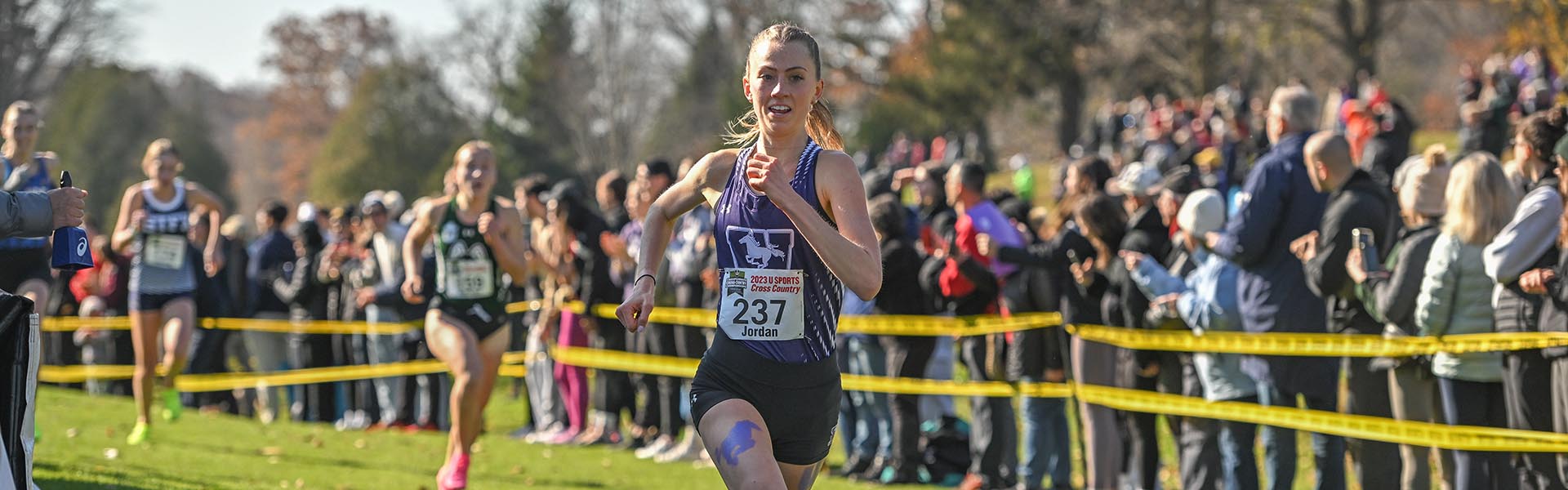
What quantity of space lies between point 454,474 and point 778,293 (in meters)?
4.20

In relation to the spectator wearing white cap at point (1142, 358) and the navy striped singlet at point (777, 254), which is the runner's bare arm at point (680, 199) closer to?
the navy striped singlet at point (777, 254)

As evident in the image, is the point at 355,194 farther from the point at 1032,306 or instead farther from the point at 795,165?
the point at 795,165

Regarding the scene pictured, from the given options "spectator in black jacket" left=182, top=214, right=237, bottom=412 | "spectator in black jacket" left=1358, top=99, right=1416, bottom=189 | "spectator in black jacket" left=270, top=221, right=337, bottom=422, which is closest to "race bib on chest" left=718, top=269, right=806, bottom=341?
"spectator in black jacket" left=182, top=214, right=237, bottom=412

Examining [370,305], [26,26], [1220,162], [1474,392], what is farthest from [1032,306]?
[26,26]

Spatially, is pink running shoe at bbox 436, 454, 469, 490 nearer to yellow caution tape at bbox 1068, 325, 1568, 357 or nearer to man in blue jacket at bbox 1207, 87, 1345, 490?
yellow caution tape at bbox 1068, 325, 1568, 357

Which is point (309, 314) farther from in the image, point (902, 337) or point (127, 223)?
point (902, 337)

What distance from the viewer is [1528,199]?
22.1 ft

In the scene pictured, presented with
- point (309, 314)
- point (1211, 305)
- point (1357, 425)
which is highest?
point (1211, 305)

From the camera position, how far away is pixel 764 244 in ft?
16.5

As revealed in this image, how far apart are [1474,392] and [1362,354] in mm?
586

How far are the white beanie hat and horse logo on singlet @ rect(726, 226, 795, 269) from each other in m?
4.11

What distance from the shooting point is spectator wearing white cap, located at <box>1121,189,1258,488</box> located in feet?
26.5

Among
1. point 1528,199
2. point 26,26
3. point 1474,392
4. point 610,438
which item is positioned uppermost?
point 26,26

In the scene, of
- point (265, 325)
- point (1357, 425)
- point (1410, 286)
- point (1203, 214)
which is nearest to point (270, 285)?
point (265, 325)
